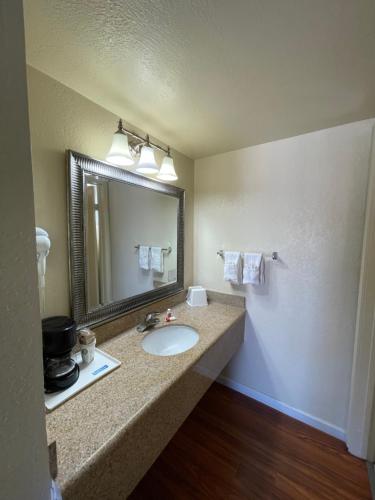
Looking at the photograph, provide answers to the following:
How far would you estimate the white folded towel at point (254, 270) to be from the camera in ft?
5.00

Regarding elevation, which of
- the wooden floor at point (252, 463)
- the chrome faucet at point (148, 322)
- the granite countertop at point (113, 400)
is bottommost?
the wooden floor at point (252, 463)

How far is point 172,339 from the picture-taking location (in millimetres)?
1450

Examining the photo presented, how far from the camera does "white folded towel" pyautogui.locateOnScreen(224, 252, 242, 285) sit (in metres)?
1.62

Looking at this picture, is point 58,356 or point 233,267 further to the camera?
point 233,267

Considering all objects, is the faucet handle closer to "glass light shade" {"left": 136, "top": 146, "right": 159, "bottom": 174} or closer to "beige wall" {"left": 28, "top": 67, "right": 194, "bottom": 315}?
"beige wall" {"left": 28, "top": 67, "right": 194, "bottom": 315}

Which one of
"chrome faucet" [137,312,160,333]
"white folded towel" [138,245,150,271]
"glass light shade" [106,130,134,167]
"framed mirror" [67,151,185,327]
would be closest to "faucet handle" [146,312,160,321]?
"chrome faucet" [137,312,160,333]

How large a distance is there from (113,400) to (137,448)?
A: 175 millimetres

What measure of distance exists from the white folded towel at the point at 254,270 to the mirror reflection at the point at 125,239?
0.59 m

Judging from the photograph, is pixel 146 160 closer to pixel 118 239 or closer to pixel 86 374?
pixel 118 239

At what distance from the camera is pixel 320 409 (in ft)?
4.75

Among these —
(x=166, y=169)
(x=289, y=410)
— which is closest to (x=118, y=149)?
(x=166, y=169)

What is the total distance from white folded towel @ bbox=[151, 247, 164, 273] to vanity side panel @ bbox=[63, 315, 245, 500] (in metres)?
0.69

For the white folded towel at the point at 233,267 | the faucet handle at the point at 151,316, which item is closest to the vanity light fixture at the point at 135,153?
the white folded towel at the point at 233,267

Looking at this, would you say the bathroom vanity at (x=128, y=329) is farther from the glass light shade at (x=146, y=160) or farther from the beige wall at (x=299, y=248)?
the beige wall at (x=299, y=248)
